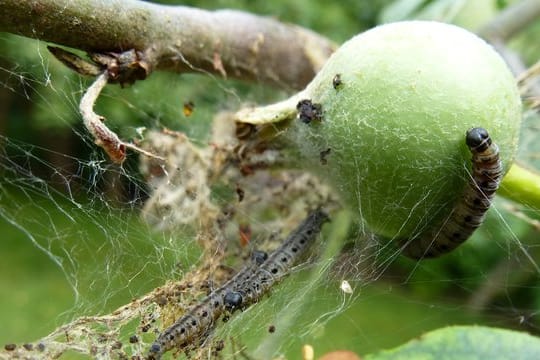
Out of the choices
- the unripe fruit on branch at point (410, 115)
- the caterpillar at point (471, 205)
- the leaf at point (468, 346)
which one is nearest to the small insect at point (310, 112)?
the unripe fruit on branch at point (410, 115)

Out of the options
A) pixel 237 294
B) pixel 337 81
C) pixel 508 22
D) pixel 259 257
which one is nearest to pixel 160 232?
pixel 259 257

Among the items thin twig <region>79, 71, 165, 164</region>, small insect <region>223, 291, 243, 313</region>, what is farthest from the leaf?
thin twig <region>79, 71, 165, 164</region>

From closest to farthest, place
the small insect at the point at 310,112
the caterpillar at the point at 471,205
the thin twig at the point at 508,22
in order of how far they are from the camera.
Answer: the caterpillar at the point at 471,205 → the small insect at the point at 310,112 → the thin twig at the point at 508,22

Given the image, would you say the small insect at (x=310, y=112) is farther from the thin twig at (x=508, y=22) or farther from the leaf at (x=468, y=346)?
the thin twig at (x=508, y=22)

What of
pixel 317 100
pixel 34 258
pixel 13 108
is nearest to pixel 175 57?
pixel 317 100

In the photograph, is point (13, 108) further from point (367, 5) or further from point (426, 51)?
point (426, 51)

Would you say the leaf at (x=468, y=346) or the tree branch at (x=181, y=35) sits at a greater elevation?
the tree branch at (x=181, y=35)
